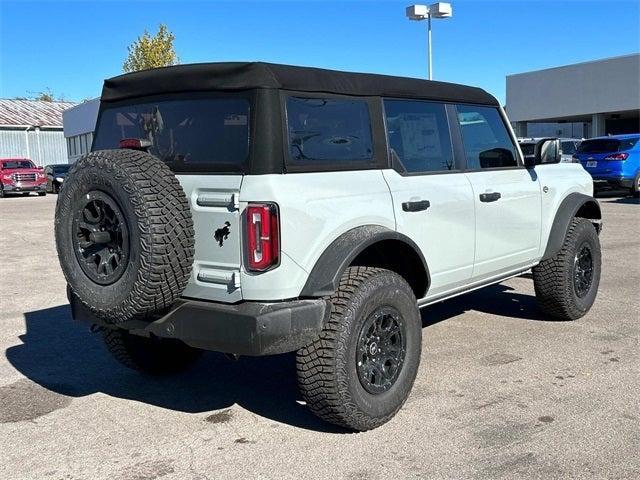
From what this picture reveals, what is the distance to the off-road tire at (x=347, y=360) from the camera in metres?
3.52

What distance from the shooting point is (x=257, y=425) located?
3.96 m

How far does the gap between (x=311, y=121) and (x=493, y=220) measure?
6.18ft

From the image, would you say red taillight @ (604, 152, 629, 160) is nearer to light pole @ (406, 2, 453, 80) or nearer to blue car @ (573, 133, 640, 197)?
blue car @ (573, 133, 640, 197)

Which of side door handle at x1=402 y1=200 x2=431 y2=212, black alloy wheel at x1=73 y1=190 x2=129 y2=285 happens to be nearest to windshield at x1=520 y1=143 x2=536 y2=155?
side door handle at x1=402 y1=200 x2=431 y2=212

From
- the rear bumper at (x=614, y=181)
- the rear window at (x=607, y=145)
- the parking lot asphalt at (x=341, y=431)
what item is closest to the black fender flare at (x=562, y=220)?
the parking lot asphalt at (x=341, y=431)

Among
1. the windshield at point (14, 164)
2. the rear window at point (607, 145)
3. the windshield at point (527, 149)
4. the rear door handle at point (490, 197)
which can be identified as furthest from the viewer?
the windshield at point (14, 164)

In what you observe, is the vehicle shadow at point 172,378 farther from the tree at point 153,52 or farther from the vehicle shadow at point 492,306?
the tree at point 153,52

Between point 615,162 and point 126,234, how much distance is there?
17055 millimetres

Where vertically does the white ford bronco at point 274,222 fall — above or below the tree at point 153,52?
below

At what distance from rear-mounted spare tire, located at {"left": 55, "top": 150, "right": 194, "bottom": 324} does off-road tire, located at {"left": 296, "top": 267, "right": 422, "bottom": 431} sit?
0.80 m

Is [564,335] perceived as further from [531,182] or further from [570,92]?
[570,92]

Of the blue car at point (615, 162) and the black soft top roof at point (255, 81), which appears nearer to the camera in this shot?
the black soft top roof at point (255, 81)

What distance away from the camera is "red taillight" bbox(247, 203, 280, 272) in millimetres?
3305

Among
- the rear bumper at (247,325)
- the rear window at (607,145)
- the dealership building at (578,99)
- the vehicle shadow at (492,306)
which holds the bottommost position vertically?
the vehicle shadow at (492,306)
